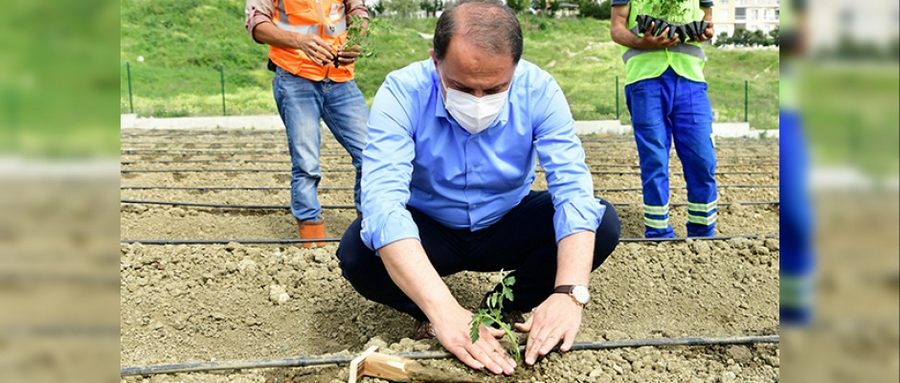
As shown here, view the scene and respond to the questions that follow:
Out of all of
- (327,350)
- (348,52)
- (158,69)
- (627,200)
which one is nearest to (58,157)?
(327,350)

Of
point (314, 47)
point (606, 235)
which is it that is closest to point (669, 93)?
point (606, 235)

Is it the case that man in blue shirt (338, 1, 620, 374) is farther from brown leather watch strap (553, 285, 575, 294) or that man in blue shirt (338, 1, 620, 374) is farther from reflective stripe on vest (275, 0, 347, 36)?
reflective stripe on vest (275, 0, 347, 36)

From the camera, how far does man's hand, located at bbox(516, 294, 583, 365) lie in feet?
6.61

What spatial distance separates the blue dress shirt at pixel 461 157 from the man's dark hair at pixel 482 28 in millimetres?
211

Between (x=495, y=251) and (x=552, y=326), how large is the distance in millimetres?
489

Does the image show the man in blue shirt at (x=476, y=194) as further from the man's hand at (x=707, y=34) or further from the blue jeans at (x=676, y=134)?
the man's hand at (x=707, y=34)

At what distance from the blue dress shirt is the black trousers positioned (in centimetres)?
5

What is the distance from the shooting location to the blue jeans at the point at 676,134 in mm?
3609

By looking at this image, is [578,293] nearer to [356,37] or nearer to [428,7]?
[356,37]

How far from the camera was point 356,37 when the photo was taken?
11.8 feet

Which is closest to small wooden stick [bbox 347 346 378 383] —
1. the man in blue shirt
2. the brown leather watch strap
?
the man in blue shirt

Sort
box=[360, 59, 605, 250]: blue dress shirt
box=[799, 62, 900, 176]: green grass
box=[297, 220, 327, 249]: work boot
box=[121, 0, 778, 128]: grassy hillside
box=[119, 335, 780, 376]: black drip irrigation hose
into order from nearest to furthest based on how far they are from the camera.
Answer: box=[799, 62, 900, 176]: green grass < box=[119, 335, 780, 376]: black drip irrigation hose < box=[360, 59, 605, 250]: blue dress shirt < box=[297, 220, 327, 249]: work boot < box=[121, 0, 778, 128]: grassy hillside

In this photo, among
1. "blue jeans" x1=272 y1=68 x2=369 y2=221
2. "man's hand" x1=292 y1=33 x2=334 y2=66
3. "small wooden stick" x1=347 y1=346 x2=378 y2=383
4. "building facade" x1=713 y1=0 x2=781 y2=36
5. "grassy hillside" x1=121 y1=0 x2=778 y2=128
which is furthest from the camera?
"grassy hillside" x1=121 y1=0 x2=778 y2=128

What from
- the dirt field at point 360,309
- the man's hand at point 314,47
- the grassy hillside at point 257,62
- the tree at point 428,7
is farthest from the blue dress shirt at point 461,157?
the tree at point 428,7
